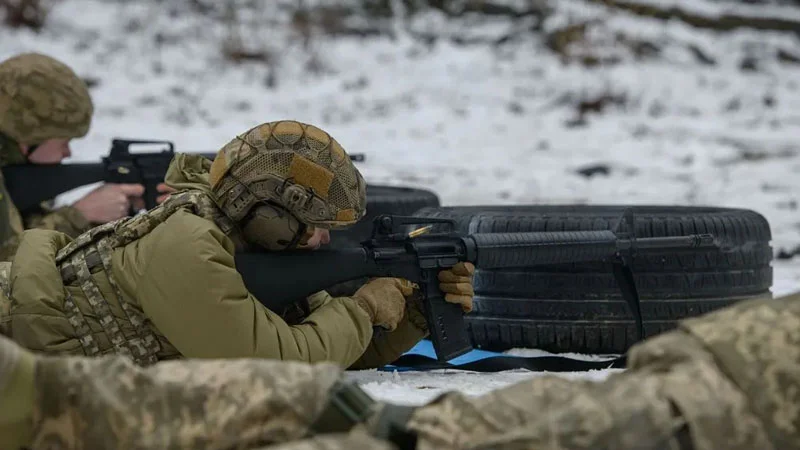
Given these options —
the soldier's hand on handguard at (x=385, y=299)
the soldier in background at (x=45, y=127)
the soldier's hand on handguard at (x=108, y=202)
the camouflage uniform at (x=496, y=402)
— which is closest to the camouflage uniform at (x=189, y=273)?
the soldier's hand on handguard at (x=385, y=299)

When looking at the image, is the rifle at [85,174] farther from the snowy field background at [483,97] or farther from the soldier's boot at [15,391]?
the snowy field background at [483,97]

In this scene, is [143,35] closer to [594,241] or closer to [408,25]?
[408,25]

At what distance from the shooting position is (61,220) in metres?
4.98

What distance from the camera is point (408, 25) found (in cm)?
1222

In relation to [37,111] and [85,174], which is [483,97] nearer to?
[85,174]

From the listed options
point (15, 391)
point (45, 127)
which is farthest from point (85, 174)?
point (15, 391)

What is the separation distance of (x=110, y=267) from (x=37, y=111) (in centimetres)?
225

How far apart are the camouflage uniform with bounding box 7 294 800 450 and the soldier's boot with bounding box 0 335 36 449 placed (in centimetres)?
2

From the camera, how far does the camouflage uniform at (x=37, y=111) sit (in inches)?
188

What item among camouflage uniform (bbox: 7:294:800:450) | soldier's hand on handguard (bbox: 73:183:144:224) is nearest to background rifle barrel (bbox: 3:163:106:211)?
soldier's hand on handguard (bbox: 73:183:144:224)

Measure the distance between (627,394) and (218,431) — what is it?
69cm

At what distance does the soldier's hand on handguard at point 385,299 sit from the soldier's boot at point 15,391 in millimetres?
1406

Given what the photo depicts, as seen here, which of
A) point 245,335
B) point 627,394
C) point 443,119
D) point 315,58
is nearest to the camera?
point 627,394

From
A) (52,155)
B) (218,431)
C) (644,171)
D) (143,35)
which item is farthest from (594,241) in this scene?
(143,35)
